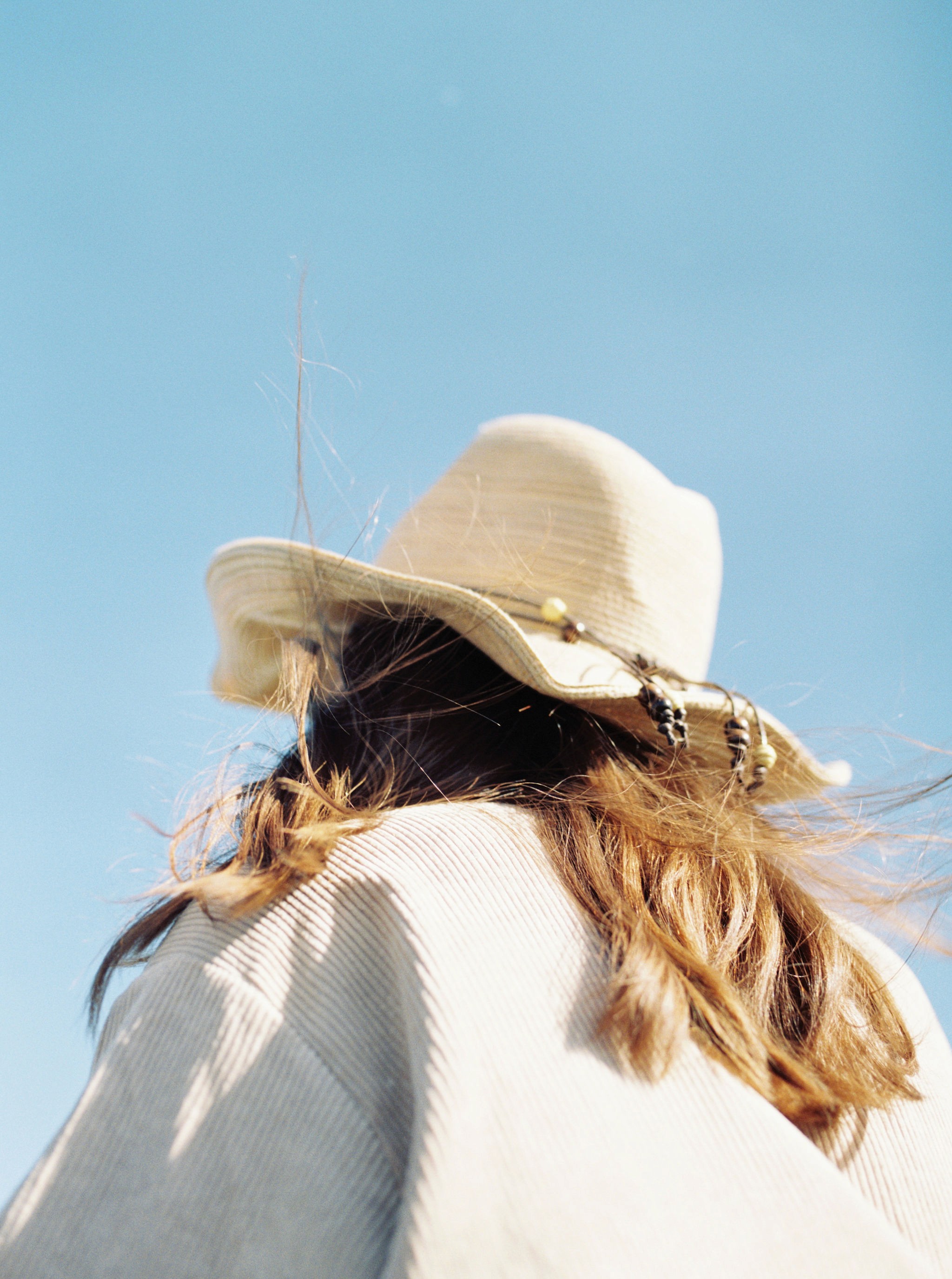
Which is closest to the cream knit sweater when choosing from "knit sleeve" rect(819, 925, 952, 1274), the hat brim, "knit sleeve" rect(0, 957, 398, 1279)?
"knit sleeve" rect(0, 957, 398, 1279)

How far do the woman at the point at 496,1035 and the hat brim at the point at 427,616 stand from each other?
1 centimetres

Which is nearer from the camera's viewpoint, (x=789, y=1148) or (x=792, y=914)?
(x=789, y=1148)

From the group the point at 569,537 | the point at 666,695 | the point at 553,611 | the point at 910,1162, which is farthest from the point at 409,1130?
the point at 569,537

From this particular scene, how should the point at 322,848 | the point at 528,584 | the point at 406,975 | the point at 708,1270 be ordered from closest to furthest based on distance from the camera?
1. the point at 708,1270
2. the point at 406,975
3. the point at 322,848
4. the point at 528,584

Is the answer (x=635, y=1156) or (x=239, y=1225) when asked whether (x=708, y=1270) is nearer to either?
(x=635, y=1156)

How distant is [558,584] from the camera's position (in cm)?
173

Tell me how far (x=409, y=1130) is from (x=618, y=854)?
418mm

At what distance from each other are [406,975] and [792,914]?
0.63 metres

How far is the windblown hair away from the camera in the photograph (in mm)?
Answer: 1016

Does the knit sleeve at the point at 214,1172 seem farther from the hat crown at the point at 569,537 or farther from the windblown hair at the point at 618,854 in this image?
the hat crown at the point at 569,537

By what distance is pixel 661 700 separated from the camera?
149cm

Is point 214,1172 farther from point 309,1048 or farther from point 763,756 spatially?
point 763,756

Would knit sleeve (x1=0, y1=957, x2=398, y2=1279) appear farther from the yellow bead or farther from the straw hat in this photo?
the yellow bead

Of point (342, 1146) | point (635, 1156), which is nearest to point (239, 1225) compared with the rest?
point (342, 1146)
